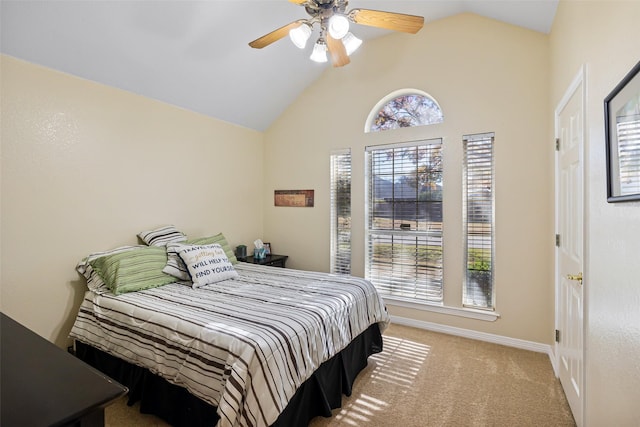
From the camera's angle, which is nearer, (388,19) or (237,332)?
(237,332)

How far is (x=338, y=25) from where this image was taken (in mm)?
1866

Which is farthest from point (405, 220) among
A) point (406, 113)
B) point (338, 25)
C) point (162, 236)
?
point (162, 236)

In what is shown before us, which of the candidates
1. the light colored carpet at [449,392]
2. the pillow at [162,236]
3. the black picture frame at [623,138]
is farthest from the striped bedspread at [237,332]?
the black picture frame at [623,138]

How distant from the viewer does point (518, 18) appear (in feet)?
8.87

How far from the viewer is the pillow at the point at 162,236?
3.03m

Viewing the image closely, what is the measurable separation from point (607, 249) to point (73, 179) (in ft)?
11.8

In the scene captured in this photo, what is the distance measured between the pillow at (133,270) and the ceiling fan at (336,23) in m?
1.99

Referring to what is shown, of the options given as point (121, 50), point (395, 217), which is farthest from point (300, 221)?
point (121, 50)

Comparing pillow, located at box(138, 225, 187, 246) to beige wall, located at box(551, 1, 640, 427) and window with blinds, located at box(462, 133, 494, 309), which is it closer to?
window with blinds, located at box(462, 133, 494, 309)

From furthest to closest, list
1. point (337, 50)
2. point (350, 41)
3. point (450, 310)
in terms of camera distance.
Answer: point (450, 310) < point (337, 50) < point (350, 41)

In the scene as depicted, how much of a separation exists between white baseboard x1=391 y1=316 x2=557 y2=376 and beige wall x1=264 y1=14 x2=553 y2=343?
44mm

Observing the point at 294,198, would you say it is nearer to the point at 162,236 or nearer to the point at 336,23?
the point at 162,236

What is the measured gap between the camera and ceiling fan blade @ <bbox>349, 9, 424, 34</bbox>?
193cm

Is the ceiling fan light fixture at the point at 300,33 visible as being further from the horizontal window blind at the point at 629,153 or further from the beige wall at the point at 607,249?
the horizontal window blind at the point at 629,153
